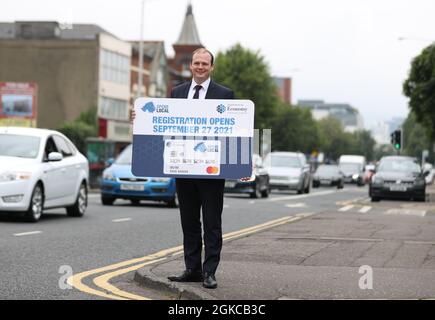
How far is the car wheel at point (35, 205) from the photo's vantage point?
16.6 m

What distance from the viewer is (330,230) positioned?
51.7ft

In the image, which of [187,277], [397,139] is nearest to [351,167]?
[397,139]

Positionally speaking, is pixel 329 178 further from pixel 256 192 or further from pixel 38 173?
pixel 38 173

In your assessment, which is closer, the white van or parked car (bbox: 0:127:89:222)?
parked car (bbox: 0:127:89:222)

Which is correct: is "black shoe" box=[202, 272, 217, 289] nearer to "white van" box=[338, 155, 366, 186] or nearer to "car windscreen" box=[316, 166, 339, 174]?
"car windscreen" box=[316, 166, 339, 174]

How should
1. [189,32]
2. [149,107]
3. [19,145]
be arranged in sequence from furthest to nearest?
1. [189,32]
2. [19,145]
3. [149,107]

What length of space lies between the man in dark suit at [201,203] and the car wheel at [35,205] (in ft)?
28.4

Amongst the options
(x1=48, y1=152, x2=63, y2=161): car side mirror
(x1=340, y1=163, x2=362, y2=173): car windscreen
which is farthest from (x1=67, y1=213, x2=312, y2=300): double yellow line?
(x1=340, y1=163, x2=362, y2=173): car windscreen

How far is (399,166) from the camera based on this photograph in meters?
33.6

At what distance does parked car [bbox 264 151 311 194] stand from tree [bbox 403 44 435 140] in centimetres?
656

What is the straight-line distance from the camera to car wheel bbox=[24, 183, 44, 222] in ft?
54.5

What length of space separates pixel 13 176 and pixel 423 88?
30.8 metres

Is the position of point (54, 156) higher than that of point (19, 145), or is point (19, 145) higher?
point (19, 145)

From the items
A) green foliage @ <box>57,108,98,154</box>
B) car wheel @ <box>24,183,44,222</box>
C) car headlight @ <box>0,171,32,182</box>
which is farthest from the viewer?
green foliage @ <box>57,108,98,154</box>
